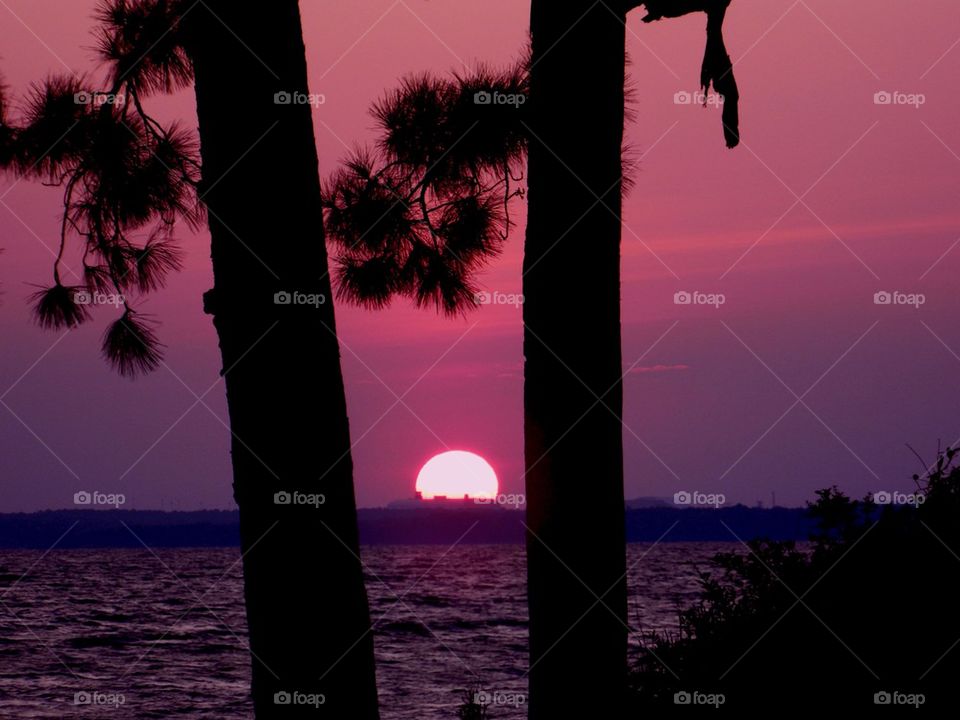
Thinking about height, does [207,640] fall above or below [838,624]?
below

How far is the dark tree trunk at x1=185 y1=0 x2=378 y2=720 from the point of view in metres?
3.80

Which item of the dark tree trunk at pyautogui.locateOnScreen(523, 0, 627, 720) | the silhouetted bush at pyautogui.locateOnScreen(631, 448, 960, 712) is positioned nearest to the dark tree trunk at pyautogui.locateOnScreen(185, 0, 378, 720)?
the dark tree trunk at pyautogui.locateOnScreen(523, 0, 627, 720)

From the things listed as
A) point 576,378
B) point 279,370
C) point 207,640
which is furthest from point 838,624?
point 207,640

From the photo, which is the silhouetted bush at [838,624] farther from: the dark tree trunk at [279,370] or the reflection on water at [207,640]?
the dark tree trunk at [279,370]

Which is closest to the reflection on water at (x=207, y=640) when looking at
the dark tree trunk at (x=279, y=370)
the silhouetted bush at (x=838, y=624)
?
the silhouetted bush at (x=838, y=624)

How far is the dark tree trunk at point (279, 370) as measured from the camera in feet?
12.5

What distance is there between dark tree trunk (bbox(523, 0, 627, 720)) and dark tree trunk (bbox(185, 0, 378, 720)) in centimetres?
72

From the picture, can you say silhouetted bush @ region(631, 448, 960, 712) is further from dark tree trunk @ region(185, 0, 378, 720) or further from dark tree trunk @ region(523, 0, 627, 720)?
dark tree trunk @ region(185, 0, 378, 720)

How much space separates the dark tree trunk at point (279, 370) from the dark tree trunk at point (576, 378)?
28.5 inches

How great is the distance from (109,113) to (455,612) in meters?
58.2

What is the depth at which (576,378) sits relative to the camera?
4.12 meters

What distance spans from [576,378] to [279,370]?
1097 mm

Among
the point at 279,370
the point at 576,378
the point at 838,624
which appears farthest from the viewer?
the point at 838,624

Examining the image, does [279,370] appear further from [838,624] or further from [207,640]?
[207,640]
